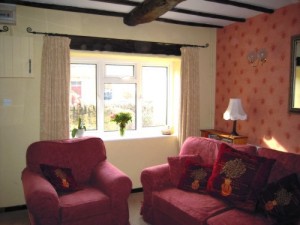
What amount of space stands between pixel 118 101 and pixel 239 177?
7.58 ft

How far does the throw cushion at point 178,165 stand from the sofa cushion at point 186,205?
0.13 m

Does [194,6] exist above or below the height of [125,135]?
above

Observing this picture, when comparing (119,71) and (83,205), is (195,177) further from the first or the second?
(119,71)

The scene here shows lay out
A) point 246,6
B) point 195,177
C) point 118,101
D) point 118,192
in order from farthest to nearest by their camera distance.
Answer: point 118,101 → point 246,6 → point 195,177 → point 118,192

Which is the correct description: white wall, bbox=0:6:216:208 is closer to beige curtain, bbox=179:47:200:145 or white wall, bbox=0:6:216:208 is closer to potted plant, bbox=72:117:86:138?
potted plant, bbox=72:117:86:138

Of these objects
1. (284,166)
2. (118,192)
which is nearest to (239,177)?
(284,166)

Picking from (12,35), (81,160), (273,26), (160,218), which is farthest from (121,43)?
(160,218)

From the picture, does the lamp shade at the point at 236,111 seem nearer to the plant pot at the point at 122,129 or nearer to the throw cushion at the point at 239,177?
the throw cushion at the point at 239,177

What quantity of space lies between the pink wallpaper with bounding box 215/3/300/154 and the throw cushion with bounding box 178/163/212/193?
122cm

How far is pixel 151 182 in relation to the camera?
9.62ft

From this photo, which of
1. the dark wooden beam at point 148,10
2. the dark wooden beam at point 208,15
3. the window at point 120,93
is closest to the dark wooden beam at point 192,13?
the dark wooden beam at point 208,15

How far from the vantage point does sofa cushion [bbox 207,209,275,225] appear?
2.18m

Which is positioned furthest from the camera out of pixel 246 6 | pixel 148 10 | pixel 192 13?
pixel 192 13

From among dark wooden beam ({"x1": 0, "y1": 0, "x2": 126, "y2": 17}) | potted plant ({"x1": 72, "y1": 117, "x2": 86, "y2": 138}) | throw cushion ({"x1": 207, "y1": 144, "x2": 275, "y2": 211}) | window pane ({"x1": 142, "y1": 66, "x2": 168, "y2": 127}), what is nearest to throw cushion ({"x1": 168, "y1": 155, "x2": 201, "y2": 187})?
throw cushion ({"x1": 207, "y1": 144, "x2": 275, "y2": 211})
